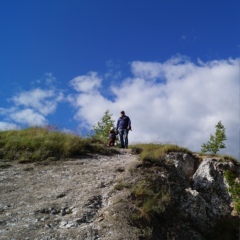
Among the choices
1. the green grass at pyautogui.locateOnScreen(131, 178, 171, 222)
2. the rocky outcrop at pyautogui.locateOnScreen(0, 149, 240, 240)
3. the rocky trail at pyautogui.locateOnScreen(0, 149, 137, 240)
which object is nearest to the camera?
the rocky trail at pyautogui.locateOnScreen(0, 149, 137, 240)

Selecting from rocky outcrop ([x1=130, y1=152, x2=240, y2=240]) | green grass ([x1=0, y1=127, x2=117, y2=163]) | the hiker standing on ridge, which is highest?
the hiker standing on ridge

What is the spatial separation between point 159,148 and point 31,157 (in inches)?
272

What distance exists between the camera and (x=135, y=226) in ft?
30.6

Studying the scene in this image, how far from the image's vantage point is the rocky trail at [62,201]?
8.60m

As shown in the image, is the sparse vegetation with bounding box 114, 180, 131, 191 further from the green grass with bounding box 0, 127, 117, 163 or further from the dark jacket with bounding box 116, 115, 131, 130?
the dark jacket with bounding box 116, 115, 131, 130

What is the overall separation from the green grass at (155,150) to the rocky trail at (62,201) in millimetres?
1046

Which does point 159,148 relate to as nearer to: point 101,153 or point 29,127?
point 101,153

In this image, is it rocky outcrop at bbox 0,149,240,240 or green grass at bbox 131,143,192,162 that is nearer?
rocky outcrop at bbox 0,149,240,240

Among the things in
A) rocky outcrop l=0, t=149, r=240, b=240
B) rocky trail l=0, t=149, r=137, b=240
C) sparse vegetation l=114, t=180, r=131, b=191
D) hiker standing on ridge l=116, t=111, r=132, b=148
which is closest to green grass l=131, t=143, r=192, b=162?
rocky outcrop l=0, t=149, r=240, b=240

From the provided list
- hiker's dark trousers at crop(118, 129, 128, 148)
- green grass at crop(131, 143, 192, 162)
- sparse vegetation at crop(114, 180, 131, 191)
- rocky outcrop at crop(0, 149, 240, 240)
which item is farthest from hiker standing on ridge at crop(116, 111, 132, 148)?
sparse vegetation at crop(114, 180, 131, 191)

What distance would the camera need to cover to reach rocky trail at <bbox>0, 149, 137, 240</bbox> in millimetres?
8602

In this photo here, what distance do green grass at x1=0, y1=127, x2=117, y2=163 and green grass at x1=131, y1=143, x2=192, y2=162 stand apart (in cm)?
189

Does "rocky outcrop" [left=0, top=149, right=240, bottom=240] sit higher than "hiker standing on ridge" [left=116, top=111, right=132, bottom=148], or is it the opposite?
"hiker standing on ridge" [left=116, top=111, right=132, bottom=148]

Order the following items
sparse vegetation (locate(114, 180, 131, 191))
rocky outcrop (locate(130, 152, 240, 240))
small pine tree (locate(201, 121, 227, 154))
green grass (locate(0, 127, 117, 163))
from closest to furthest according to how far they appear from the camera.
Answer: rocky outcrop (locate(130, 152, 240, 240)) → sparse vegetation (locate(114, 180, 131, 191)) → green grass (locate(0, 127, 117, 163)) → small pine tree (locate(201, 121, 227, 154))
